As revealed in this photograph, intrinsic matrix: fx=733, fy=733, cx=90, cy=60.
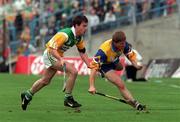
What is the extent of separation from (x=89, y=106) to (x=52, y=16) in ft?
71.7

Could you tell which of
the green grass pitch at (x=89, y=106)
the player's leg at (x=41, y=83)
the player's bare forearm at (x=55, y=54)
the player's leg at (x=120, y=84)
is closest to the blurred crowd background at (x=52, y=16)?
the green grass pitch at (x=89, y=106)

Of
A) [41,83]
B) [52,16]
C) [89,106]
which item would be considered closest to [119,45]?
[41,83]

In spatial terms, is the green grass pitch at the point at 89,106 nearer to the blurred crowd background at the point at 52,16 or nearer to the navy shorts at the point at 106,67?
the navy shorts at the point at 106,67

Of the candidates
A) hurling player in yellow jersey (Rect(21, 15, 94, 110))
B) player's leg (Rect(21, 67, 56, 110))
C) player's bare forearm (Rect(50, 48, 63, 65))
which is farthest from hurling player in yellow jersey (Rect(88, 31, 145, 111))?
player's leg (Rect(21, 67, 56, 110))

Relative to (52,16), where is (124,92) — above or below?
below

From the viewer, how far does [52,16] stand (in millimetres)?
38156

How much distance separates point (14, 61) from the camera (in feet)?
122

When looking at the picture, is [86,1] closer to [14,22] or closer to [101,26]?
[101,26]

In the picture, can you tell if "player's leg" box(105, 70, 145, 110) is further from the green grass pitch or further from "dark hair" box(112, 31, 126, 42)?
"dark hair" box(112, 31, 126, 42)

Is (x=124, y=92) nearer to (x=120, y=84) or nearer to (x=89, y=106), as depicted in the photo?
(x=120, y=84)

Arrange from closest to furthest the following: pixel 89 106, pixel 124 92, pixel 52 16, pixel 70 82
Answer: pixel 124 92
pixel 70 82
pixel 89 106
pixel 52 16

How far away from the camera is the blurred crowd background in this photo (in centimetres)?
3719

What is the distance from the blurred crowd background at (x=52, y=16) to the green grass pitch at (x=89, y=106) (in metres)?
13.0

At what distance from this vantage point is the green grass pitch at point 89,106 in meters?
13.9
